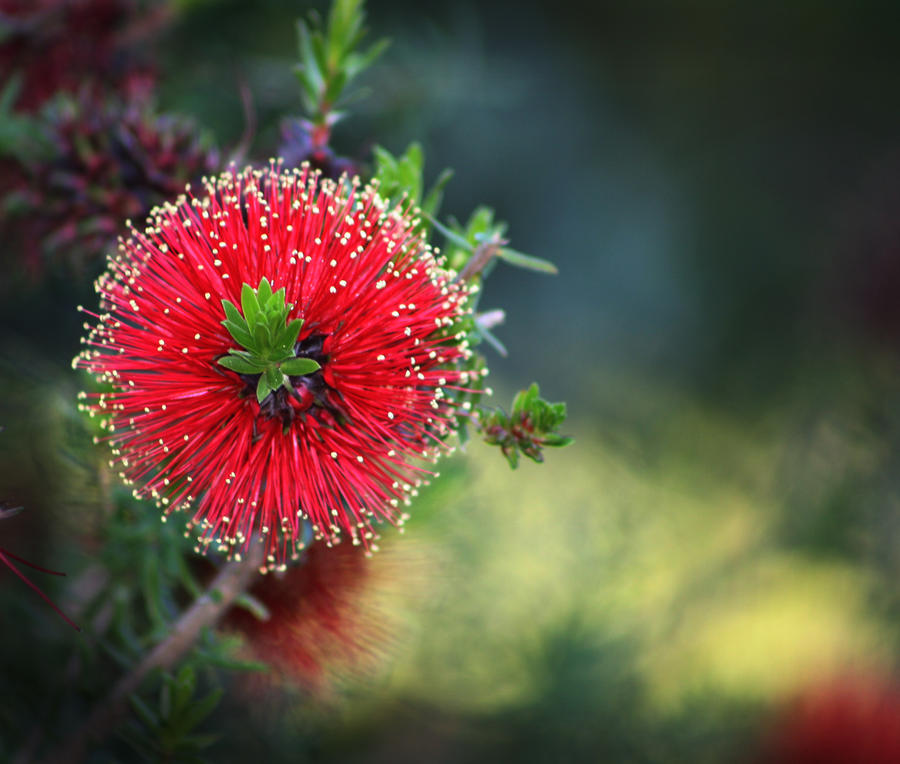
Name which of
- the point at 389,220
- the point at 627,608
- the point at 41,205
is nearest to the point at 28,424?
the point at 41,205

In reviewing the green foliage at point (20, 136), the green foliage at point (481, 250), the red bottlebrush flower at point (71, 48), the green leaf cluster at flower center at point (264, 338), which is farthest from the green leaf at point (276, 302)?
the red bottlebrush flower at point (71, 48)

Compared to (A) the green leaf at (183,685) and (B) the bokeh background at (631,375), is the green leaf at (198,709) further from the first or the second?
(B) the bokeh background at (631,375)

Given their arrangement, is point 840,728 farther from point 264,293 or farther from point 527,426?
point 264,293

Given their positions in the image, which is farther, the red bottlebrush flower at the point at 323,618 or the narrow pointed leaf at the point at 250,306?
the red bottlebrush flower at the point at 323,618

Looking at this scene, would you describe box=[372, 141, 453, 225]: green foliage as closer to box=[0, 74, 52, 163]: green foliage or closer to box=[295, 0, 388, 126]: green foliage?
box=[295, 0, 388, 126]: green foliage

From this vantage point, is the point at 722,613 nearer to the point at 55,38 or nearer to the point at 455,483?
the point at 455,483
